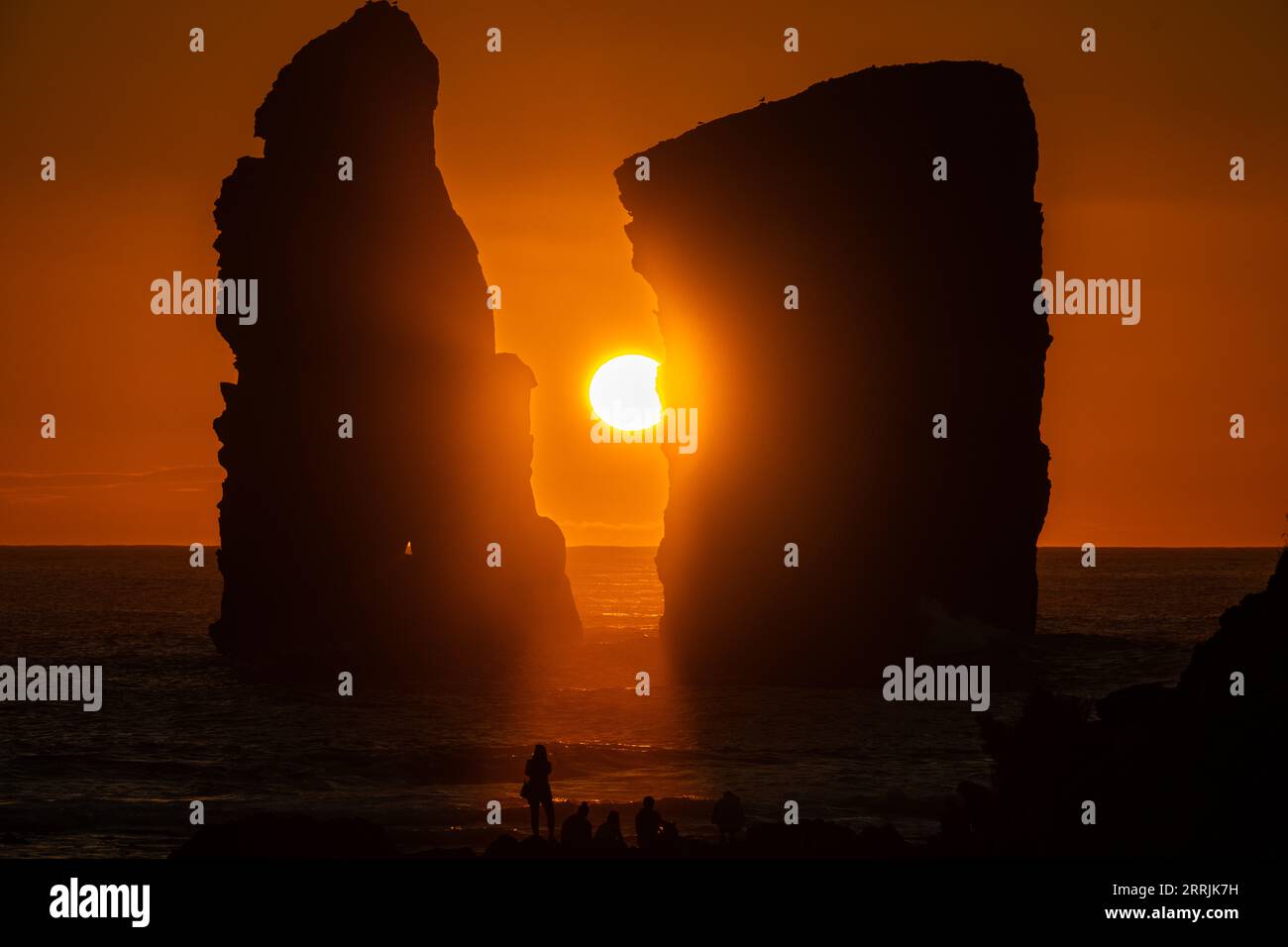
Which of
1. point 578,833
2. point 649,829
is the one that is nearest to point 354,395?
point 649,829

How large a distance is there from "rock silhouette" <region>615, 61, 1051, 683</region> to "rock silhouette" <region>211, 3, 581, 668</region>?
16.3 meters

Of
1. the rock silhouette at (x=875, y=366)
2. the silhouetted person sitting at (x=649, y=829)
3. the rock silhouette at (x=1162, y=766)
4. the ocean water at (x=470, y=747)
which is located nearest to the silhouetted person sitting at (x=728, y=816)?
the silhouetted person sitting at (x=649, y=829)

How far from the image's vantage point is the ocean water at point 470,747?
1405 inches

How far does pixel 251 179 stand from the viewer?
71.7m

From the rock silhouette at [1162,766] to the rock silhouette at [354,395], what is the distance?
165 feet

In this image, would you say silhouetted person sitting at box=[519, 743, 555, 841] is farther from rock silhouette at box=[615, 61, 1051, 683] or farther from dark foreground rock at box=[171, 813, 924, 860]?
rock silhouette at box=[615, 61, 1051, 683]

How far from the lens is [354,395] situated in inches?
2822

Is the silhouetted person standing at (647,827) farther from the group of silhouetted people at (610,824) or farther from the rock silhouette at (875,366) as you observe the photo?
the rock silhouette at (875,366)

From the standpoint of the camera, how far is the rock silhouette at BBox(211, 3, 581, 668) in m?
70.6

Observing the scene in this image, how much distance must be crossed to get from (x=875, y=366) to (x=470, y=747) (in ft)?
74.6

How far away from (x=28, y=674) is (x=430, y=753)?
3477 cm

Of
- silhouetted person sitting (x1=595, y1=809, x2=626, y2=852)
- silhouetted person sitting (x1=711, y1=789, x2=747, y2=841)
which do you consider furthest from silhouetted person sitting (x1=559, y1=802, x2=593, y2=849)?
silhouetted person sitting (x1=711, y1=789, x2=747, y2=841)

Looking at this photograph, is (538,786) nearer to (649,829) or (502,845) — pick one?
(649,829)
